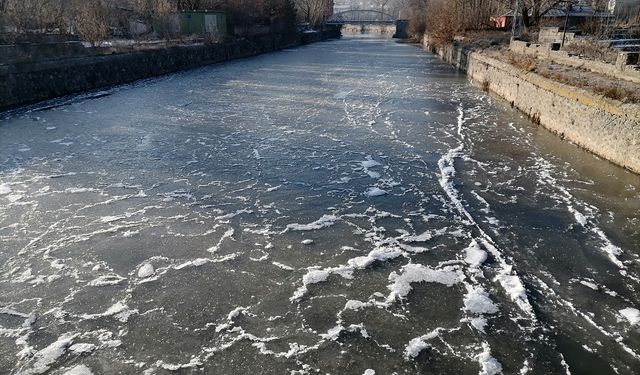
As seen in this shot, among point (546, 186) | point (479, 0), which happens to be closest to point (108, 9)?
point (479, 0)

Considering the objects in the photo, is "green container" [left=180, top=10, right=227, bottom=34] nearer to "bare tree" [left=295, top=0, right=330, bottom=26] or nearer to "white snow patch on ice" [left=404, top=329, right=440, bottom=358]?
"bare tree" [left=295, top=0, right=330, bottom=26]

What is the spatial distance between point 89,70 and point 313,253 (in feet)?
59.8

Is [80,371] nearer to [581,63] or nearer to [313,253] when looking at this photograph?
[313,253]

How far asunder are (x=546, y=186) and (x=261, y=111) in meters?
9.77

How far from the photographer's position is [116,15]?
34.1 meters

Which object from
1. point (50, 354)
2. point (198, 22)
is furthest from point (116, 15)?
point (50, 354)

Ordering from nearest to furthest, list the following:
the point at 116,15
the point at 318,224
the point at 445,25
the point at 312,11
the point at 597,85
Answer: the point at 318,224, the point at 597,85, the point at 116,15, the point at 445,25, the point at 312,11

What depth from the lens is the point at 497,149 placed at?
1162 cm

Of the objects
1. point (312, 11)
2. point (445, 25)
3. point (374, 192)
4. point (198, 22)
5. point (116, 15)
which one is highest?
point (312, 11)

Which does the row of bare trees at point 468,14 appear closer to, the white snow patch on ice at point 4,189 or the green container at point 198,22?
the green container at point 198,22

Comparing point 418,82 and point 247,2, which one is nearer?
point 418,82

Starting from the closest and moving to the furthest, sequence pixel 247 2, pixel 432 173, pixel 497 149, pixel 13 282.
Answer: pixel 13 282 → pixel 432 173 → pixel 497 149 → pixel 247 2

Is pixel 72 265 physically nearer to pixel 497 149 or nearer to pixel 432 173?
pixel 432 173

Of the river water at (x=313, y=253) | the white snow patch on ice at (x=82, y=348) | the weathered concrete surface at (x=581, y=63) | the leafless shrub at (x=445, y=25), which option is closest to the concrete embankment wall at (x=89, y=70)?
the river water at (x=313, y=253)
